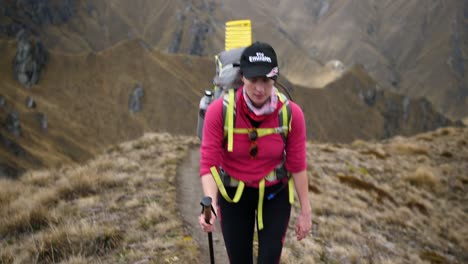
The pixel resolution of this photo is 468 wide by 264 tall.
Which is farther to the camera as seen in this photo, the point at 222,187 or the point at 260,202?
the point at 260,202

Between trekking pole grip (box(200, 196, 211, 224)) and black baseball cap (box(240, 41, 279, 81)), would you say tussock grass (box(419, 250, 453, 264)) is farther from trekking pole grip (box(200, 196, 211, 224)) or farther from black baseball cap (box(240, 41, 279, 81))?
black baseball cap (box(240, 41, 279, 81))

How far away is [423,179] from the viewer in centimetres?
1470

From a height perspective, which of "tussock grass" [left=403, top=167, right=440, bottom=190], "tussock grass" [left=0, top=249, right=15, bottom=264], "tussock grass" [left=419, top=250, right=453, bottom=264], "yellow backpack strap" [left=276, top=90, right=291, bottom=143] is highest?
"yellow backpack strap" [left=276, top=90, right=291, bottom=143]

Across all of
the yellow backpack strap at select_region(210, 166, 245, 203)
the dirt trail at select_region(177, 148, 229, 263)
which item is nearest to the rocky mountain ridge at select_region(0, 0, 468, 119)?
the dirt trail at select_region(177, 148, 229, 263)

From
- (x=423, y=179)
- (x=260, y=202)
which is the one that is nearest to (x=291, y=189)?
(x=260, y=202)

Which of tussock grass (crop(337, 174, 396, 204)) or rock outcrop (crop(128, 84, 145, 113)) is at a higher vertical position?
rock outcrop (crop(128, 84, 145, 113))

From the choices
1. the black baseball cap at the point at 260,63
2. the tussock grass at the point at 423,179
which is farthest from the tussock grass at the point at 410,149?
the black baseball cap at the point at 260,63

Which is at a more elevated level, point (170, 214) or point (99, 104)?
point (99, 104)

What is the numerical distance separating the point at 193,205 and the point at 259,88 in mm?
5321

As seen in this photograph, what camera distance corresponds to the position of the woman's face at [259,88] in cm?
335

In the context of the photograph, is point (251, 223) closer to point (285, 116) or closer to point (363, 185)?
point (285, 116)

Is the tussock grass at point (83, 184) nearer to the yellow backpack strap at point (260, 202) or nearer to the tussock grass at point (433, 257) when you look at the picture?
the yellow backpack strap at point (260, 202)

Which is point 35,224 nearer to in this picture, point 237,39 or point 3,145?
point 237,39

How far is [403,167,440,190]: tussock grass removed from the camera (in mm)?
14555
